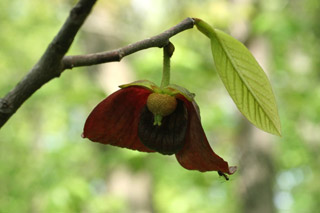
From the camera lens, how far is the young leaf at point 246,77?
3.00 feet

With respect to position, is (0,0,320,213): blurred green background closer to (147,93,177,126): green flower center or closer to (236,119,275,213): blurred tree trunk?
(236,119,275,213): blurred tree trunk

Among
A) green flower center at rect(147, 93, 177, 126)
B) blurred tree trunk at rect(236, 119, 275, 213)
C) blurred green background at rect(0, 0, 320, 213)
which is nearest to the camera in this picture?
green flower center at rect(147, 93, 177, 126)

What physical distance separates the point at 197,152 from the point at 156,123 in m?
0.10

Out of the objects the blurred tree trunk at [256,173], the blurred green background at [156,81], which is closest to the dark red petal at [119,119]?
the blurred green background at [156,81]

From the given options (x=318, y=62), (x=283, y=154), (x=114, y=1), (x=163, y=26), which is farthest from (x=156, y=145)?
(x=318, y=62)

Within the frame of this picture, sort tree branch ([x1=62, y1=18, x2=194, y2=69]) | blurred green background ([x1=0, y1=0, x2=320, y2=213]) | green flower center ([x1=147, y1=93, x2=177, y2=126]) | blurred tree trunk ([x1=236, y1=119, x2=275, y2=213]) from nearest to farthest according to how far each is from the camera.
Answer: tree branch ([x1=62, y1=18, x2=194, y2=69]), green flower center ([x1=147, y1=93, x2=177, y2=126]), blurred green background ([x1=0, y1=0, x2=320, y2=213]), blurred tree trunk ([x1=236, y1=119, x2=275, y2=213])

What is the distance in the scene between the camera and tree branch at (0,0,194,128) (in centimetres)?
89

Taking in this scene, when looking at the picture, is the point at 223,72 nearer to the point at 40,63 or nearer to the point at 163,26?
the point at 40,63

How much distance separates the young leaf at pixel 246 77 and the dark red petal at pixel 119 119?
187 millimetres

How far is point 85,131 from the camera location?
992 mm

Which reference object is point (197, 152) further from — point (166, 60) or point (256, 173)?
point (256, 173)

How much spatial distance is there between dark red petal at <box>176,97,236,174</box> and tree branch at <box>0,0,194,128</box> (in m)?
0.16

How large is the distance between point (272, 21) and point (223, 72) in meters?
4.24

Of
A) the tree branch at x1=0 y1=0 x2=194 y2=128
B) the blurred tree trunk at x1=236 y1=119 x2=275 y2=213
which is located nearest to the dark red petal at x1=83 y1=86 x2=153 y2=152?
the tree branch at x1=0 y1=0 x2=194 y2=128
